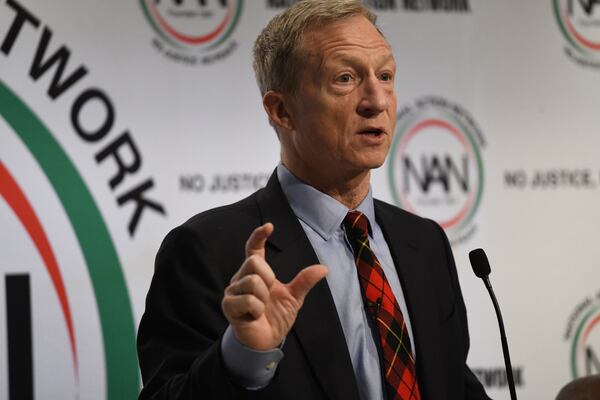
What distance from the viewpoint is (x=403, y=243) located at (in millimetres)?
1817

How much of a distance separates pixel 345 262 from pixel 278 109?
0.37 m

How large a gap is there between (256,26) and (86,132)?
75cm

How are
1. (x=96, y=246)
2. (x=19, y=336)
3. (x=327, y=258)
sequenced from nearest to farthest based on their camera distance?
(x=327, y=258) < (x=19, y=336) < (x=96, y=246)

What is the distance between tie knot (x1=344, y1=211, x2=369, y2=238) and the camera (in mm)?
1733

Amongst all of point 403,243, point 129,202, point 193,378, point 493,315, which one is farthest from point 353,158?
point 493,315

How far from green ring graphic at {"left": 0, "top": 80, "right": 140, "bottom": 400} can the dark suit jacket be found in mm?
1340

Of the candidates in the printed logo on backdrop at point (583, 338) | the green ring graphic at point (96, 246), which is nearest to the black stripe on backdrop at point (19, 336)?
the green ring graphic at point (96, 246)

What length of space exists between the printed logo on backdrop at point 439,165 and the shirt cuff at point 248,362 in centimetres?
208

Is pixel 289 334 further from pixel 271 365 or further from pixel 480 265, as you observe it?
pixel 480 265

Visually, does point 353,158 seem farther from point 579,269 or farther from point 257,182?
point 579,269

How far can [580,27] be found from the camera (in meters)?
3.66

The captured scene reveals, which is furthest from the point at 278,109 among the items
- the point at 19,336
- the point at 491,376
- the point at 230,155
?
the point at 491,376

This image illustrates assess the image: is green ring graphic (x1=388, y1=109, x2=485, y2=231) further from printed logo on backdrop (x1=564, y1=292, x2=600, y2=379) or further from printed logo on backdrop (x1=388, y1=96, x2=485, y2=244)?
printed logo on backdrop (x1=564, y1=292, x2=600, y2=379)

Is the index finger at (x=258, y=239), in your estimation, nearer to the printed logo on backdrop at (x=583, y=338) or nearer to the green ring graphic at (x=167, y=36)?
the green ring graphic at (x=167, y=36)
